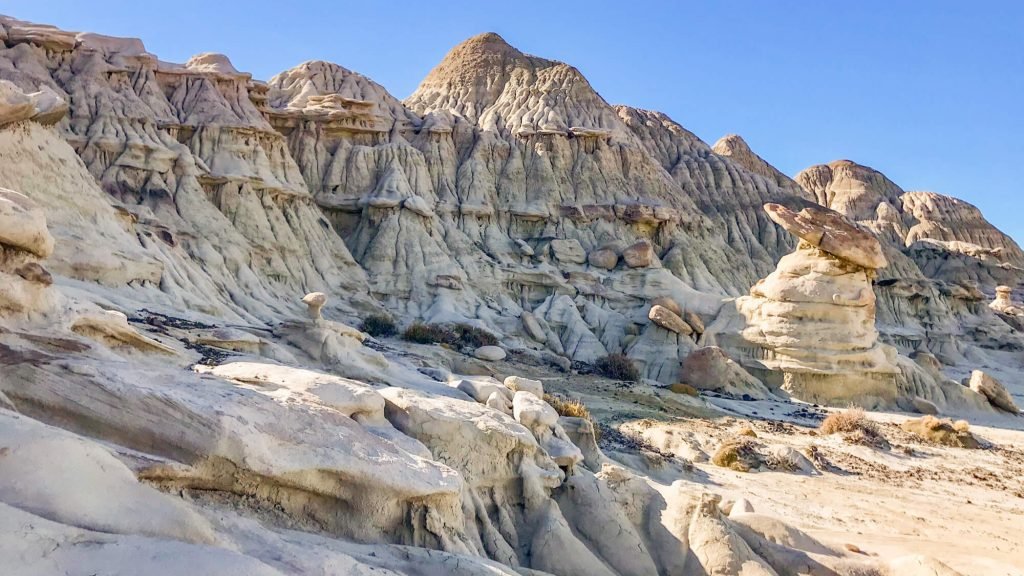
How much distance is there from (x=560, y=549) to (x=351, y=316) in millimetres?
24545

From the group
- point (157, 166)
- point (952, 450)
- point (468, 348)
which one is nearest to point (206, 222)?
point (157, 166)

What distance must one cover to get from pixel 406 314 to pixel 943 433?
69.9ft

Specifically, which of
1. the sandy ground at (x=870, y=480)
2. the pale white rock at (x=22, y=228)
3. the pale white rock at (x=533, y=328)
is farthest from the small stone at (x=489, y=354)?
the pale white rock at (x=22, y=228)

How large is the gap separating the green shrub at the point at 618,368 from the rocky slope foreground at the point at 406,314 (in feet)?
3.81

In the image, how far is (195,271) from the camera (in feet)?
78.4

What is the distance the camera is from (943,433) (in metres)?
17.7

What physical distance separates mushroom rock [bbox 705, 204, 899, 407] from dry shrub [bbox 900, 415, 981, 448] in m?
5.79

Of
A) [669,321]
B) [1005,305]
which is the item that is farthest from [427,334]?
[1005,305]

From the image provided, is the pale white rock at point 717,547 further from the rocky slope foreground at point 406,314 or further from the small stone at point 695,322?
the small stone at point 695,322

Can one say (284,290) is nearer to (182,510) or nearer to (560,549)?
(560,549)

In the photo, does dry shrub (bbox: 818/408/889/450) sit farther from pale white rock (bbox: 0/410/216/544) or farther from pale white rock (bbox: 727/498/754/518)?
pale white rock (bbox: 0/410/216/544)

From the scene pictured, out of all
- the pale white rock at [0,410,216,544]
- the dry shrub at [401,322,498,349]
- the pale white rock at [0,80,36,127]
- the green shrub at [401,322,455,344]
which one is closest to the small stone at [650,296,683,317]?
the dry shrub at [401,322,498,349]

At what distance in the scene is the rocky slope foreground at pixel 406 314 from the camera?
185 inches

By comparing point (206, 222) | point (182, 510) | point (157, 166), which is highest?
point (157, 166)
